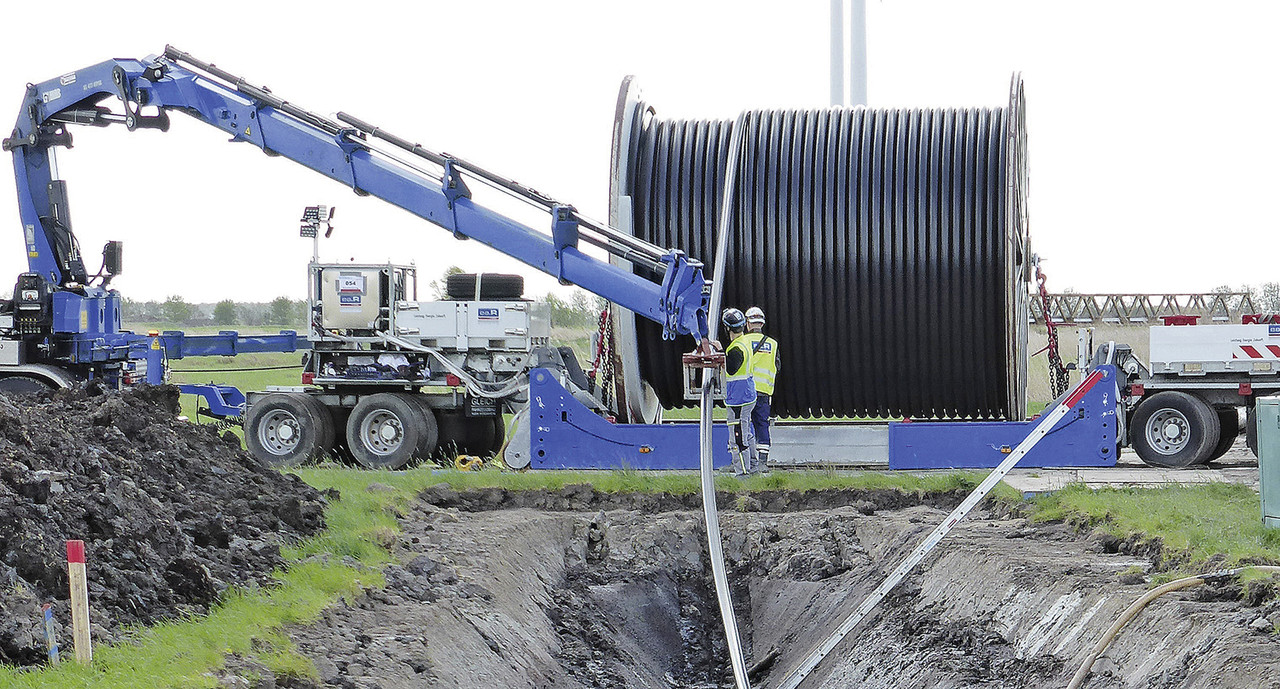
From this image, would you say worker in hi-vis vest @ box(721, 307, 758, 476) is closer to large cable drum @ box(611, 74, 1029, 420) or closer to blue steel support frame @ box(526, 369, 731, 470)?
blue steel support frame @ box(526, 369, 731, 470)

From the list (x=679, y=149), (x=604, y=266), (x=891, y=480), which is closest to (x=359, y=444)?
(x=604, y=266)

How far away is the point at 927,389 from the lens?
1277 centimetres

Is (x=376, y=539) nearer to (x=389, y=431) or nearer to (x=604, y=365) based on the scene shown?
(x=389, y=431)

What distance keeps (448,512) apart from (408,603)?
2893 mm

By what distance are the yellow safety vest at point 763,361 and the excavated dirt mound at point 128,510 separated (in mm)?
4132

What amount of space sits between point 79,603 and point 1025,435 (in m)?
8.86

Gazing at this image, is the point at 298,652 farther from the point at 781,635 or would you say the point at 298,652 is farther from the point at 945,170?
the point at 945,170

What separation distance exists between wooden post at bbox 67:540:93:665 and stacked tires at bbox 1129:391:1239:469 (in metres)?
11.2

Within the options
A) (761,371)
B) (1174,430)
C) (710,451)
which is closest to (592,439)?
(761,371)

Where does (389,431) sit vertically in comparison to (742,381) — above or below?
below

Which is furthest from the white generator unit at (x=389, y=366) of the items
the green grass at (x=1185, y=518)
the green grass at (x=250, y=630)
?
the green grass at (x=1185, y=518)

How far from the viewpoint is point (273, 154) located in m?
13.6

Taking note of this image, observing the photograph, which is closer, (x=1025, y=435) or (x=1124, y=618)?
(x=1124, y=618)

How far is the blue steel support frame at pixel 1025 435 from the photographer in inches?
473
